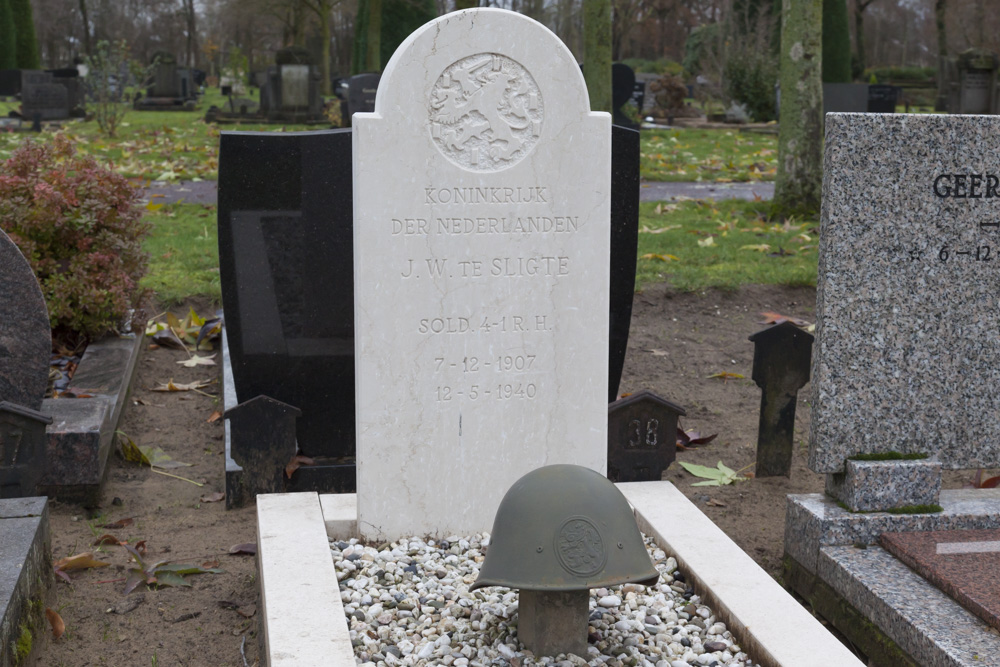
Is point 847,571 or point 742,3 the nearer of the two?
point 847,571

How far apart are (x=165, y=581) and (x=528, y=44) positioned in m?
2.35

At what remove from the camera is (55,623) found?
10.9 ft

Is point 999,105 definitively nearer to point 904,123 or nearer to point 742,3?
point 742,3

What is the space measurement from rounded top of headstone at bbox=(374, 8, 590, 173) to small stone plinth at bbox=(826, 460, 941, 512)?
5.45 ft

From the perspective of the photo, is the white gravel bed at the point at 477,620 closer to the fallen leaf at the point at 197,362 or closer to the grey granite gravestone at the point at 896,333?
the grey granite gravestone at the point at 896,333

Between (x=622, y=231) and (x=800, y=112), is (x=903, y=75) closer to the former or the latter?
(x=800, y=112)

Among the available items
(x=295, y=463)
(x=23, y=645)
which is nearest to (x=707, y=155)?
(x=295, y=463)

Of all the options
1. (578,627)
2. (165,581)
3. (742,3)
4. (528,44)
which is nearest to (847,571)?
(578,627)

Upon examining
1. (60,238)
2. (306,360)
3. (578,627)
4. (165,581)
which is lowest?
(165,581)

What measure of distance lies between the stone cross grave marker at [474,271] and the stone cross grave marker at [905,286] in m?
0.83

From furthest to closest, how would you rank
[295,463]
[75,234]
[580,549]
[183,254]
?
[183,254] < [75,234] < [295,463] < [580,549]

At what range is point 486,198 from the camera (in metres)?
3.58

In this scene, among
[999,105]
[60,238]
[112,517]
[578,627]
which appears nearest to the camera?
[578,627]

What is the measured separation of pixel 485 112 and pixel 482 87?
9 cm
